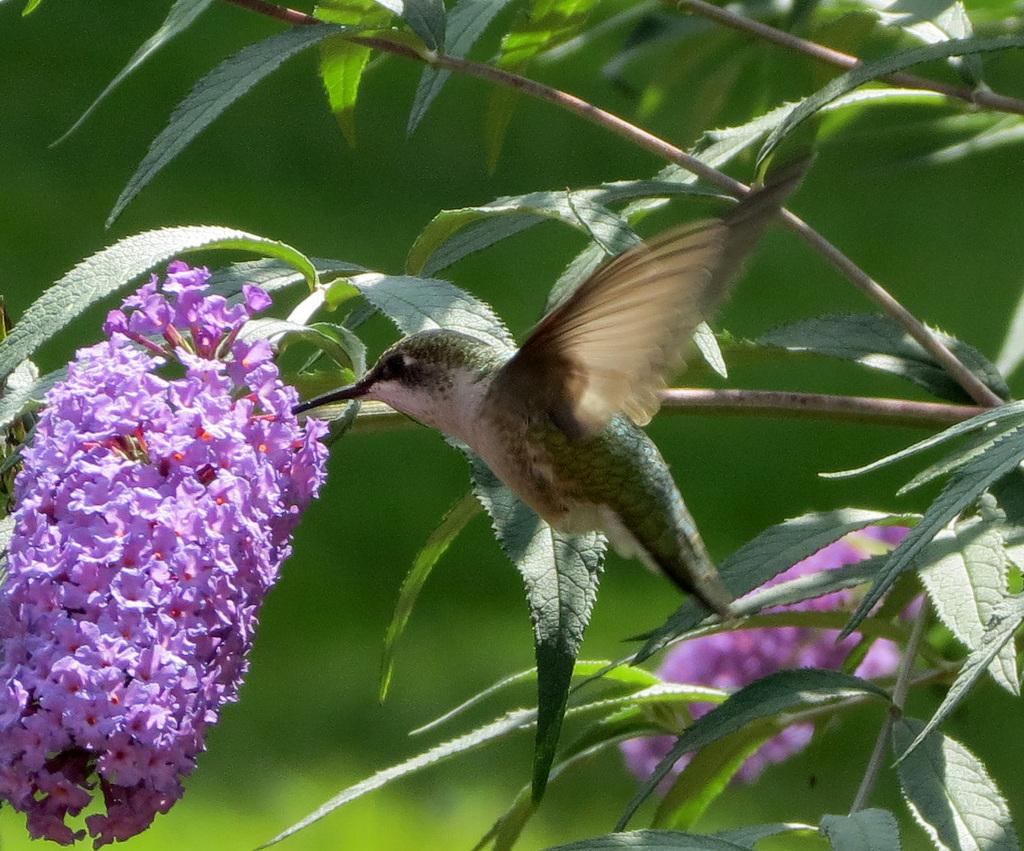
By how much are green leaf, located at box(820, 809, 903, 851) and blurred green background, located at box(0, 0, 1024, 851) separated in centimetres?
68

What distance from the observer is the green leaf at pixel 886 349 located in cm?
132

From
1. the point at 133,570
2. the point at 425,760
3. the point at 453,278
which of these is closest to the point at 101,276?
the point at 133,570

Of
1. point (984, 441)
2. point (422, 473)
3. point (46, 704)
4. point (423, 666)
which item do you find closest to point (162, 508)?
point (46, 704)

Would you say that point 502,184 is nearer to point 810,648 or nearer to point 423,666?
point 423,666

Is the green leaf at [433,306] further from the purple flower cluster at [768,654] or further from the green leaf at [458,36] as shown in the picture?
the purple flower cluster at [768,654]

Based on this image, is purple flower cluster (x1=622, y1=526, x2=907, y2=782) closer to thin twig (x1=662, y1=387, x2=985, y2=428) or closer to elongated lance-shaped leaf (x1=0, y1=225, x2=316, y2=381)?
thin twig (x1=662, y1=387, x2=985, y2=428)

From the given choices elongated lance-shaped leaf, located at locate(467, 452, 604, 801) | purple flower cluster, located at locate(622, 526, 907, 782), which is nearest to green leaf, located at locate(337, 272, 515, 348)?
elongated lance-shaped leaf, located at locate(467, 452, 604, 801)

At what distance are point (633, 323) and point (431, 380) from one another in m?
0.21

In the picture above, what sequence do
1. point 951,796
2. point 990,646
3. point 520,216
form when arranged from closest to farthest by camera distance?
point 990,646 < point 951,796 < point 520,216

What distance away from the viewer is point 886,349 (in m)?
1.36

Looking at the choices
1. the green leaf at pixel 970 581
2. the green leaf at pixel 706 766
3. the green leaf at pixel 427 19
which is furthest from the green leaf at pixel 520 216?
the green leaf at pixel 706 766

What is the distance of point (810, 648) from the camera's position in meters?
1.99

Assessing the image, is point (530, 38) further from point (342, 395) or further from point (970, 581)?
point (970, 581)

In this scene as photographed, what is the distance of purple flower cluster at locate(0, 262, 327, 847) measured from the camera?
855 mm
